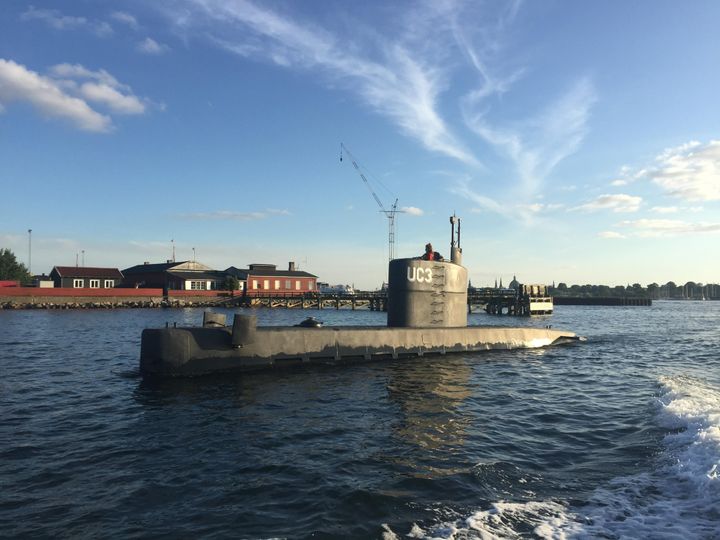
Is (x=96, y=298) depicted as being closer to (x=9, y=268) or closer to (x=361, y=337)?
(x=9, y=268)

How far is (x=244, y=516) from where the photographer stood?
24.1ft

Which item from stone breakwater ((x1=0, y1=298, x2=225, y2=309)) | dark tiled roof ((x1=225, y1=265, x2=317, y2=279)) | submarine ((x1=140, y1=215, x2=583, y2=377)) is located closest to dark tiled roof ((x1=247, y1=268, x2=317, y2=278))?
dark tiled roof ((x1=225, y1=265, x2=317, y2=279))

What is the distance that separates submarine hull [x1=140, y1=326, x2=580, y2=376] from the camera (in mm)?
17734

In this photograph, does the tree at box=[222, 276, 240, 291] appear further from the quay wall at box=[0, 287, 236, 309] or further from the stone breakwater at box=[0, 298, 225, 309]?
the stone breakwater at box=[0, 298, 225, 309]

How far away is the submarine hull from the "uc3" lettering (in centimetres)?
243

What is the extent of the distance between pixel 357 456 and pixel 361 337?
11950mm

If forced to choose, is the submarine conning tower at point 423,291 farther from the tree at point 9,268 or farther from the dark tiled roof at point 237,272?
the tree at point 9,268

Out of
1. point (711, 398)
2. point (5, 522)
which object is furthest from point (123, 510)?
point (711, 398)

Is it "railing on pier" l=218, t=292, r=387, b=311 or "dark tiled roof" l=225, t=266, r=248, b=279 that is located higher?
"dark tiled roof" l=225, t=266, r=248, b=279

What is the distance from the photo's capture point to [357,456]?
10.1 m

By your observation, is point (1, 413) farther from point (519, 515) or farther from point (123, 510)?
point (519, 515)

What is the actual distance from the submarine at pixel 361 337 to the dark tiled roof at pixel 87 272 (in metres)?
68.0

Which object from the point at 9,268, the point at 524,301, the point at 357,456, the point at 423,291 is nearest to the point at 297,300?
the point at 524,301

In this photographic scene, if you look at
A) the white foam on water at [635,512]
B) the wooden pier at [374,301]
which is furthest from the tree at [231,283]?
the white foam on water at [635,512]
